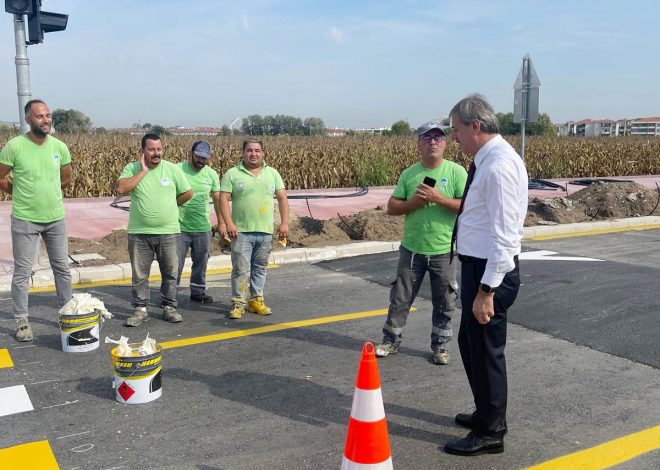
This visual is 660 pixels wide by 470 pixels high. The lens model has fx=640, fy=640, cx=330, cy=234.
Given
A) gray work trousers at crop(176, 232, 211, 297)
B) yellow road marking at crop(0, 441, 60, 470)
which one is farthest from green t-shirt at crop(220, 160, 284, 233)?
yellow road marking at crop(0, 441, 60, 470)

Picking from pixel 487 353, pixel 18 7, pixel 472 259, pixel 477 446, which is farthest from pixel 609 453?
pixel 18 7

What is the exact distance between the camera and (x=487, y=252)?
3.71m

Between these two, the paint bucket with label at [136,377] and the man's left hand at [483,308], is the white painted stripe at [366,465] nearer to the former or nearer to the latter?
the man's left hand at [483,308]

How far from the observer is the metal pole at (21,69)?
8.73 meters

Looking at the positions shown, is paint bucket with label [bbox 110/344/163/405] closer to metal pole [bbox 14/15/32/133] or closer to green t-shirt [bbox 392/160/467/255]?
green t-shirt [bbox 392/160/467/255]

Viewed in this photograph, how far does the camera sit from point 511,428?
4.21 m

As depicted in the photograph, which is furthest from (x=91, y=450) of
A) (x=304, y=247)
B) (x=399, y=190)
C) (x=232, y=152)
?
(x=232, y=152)

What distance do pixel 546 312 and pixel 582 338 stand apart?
2.85 feet

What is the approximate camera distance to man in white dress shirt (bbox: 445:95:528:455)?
11.4 feet

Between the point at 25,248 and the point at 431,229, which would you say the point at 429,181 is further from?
the point at 25,248

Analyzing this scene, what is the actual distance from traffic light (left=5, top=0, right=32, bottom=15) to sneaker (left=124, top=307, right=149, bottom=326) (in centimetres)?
491

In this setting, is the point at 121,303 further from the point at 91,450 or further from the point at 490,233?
the point at 490,233

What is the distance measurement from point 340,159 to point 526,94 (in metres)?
7.59

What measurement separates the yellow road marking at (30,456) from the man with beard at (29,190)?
226cm
